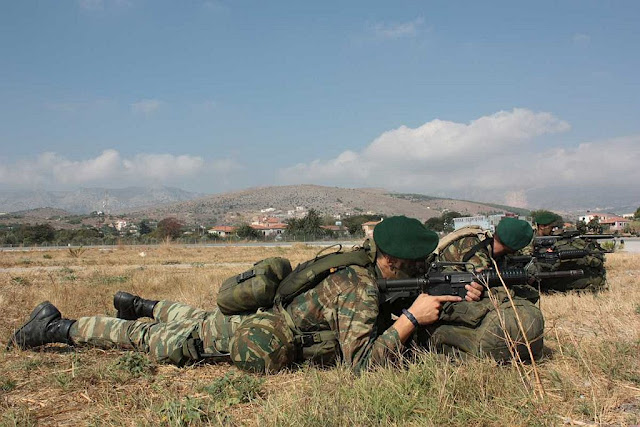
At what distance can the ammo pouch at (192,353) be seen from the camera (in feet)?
13.3

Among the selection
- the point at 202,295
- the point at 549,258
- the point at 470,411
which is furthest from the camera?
the point at 202,295

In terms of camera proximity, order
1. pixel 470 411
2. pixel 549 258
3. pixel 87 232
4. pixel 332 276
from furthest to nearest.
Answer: pixel 87 232, pixel 549 258, pixel 332 276, pixel 470 411

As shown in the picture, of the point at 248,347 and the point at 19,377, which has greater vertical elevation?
the point at 248,347

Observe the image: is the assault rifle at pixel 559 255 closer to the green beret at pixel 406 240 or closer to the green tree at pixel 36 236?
the green beret at pixel 406 240

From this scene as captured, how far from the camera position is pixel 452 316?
3.70 metres

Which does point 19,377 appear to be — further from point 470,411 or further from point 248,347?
point 470,411

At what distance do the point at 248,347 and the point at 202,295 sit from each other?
4.43m

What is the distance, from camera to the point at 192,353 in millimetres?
4070

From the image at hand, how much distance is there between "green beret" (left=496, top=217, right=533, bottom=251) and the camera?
17.0 ft

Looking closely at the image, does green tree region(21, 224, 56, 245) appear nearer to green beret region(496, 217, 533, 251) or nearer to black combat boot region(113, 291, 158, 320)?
black combat boot region(113, 291, 158, 320)

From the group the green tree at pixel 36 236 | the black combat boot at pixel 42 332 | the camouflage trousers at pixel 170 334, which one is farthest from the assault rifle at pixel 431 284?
the green tree at pixel 36 236

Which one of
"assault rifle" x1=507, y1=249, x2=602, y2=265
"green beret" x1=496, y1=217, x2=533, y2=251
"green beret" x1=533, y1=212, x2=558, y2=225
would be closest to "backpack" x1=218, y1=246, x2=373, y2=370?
"green beret" x1=496, y1=217, x2=533, y2=251

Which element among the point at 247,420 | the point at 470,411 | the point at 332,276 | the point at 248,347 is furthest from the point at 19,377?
the point at 470,411

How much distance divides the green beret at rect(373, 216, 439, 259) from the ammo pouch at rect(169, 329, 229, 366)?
1.67 meters
